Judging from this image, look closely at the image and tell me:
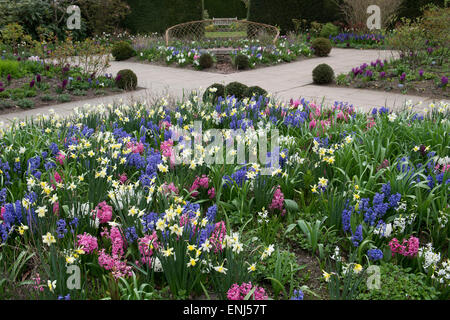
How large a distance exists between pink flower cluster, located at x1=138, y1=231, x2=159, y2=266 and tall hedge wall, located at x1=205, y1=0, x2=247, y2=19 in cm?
2299

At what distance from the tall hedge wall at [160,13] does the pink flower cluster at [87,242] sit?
1560 centimetres

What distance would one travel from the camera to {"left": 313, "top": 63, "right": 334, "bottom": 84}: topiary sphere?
8.03 m

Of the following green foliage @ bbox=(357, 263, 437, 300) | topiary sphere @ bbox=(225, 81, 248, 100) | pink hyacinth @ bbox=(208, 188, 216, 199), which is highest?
topiary sphere @ bbox=(225, 81, 248, 100)

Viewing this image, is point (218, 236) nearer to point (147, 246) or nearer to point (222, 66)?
point (147, 246)

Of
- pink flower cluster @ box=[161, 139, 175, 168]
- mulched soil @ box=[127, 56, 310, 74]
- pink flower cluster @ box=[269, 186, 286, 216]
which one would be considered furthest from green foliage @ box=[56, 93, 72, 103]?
pink flower cluster @ box=[269, 186, 286, 216]

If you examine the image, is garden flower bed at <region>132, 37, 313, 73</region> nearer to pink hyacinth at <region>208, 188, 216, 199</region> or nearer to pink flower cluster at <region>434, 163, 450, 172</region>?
pink flower cluster at <region>434, 163, 450, 172</region>

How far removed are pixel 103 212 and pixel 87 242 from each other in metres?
0.34

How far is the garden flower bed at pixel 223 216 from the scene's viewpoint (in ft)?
6.61

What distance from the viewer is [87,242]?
2172mm

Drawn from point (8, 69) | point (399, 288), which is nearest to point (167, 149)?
point (399, 288)

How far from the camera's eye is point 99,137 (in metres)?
3.24

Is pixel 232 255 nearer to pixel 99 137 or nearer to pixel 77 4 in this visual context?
pixel 99 137

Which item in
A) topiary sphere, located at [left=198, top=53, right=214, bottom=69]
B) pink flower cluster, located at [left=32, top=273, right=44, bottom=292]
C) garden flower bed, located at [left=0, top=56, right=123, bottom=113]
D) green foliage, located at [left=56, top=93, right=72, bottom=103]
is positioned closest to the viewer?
pink flower cluster, located at [left=32, top=273, right=44, bottom=292]

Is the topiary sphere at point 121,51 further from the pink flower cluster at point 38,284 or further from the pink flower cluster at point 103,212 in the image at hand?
the pink flower cluster at point 38,284
